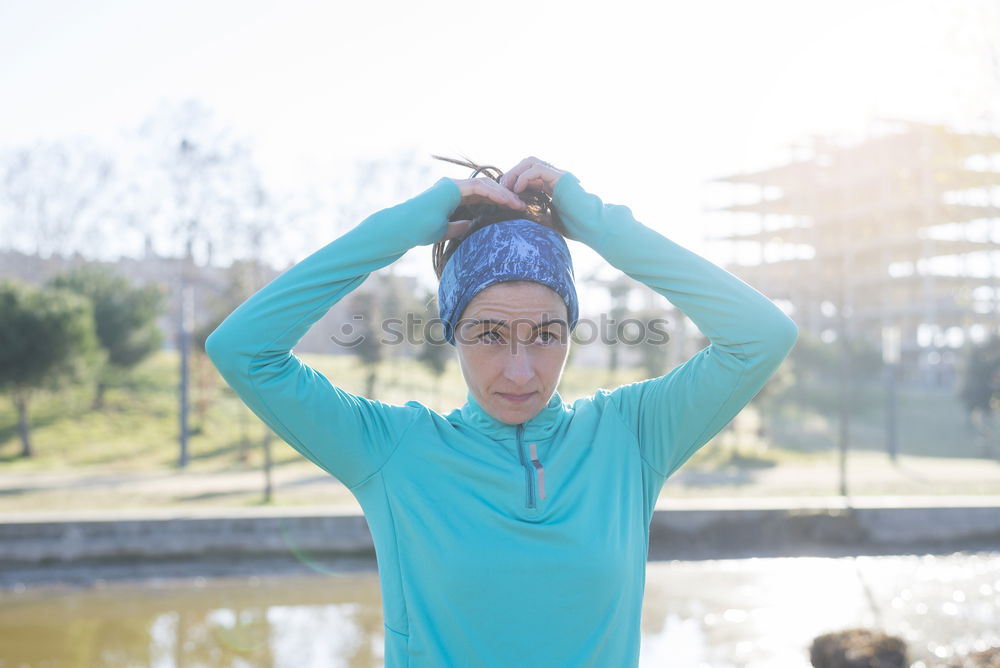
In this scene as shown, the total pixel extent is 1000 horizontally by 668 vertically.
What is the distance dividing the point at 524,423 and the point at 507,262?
0.93 ft

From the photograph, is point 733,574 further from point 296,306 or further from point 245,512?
point 296,306

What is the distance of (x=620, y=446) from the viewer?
57.7 inches

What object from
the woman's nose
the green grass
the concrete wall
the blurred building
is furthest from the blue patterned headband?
the blurred building

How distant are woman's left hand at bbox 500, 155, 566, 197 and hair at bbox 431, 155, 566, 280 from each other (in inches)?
1.1

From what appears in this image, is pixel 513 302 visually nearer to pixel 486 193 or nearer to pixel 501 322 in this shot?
pixel 501 322

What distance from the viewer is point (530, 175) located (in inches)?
61.0

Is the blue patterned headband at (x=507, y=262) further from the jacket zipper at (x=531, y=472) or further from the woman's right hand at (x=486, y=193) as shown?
the jacket zipper at (x=531, y=472)

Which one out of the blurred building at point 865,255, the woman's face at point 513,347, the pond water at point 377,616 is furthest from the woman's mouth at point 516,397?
the blurred building at point 865,255

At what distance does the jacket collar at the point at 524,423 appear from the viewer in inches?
56.9

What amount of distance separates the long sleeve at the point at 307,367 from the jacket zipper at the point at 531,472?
21cm

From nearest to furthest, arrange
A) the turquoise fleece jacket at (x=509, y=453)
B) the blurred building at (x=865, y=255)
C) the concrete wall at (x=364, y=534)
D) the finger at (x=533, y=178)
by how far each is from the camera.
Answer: the turquoise fleece jacket at (x=509, y=453) → the finger at (x=533, y=178) → the concrete wall at (x=364, y=534) → the blurred building at (x=865, y=255)

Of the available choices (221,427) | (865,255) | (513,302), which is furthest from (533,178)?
(865,255)

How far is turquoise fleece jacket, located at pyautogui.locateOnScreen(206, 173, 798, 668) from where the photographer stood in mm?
1324

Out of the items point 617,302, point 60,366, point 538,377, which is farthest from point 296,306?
point 617,302
